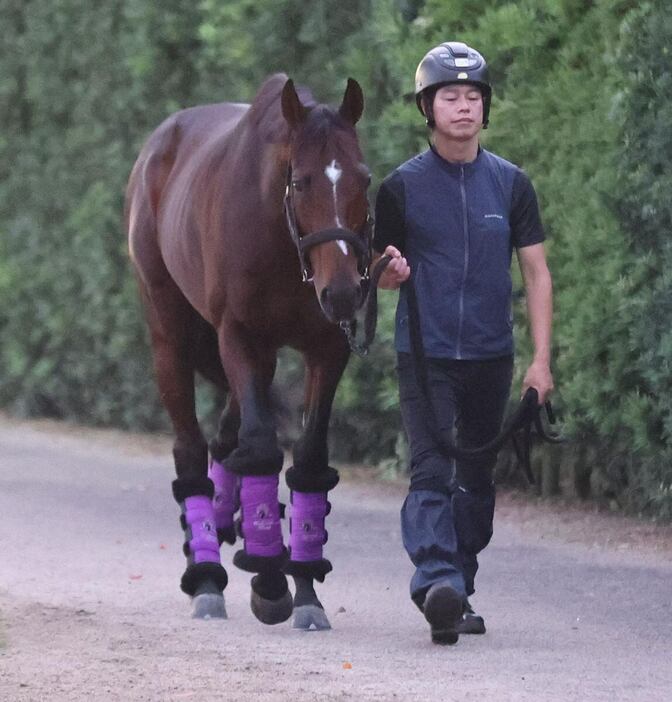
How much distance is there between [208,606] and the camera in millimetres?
7285

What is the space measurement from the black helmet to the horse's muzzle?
0.81 meters

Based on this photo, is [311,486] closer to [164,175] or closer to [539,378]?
[539,378]

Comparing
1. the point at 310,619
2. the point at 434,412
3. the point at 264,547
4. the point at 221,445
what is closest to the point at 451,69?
the point at 434,412

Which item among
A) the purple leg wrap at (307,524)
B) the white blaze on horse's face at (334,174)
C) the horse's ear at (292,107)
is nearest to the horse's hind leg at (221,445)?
the purple leg wrap at (307,524)

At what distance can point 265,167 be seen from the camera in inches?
270

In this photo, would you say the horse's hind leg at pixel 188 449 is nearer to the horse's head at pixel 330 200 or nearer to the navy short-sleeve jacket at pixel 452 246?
the navy short-sleeve jacket at pixel 452 246

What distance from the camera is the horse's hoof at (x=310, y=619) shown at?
7035 mm

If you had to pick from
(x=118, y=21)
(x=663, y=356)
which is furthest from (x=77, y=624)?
(x=118, y=21)

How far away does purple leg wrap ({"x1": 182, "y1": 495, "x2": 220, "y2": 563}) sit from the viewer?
24.9ft

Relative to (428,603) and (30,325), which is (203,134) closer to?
(428,603)

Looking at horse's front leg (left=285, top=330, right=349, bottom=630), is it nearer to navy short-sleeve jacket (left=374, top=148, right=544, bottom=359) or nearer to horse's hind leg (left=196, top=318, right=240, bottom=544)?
navy short-sleeve jacket (left=374, top=148, right=544, bottom=359)

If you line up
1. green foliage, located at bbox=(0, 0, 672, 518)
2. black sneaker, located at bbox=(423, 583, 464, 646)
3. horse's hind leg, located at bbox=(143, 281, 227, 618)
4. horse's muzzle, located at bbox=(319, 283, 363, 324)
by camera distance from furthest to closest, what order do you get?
1. green foliage, located at bbox=(0, 0, 672, 518)
2. horse's hind leg, located at bbox=(143, 281, 227, 618)
3. black sneaker, located at bbox=(423, 583, 464, 646)
4. horse's muzzle, located at bbox=(319, 283, 363, 324)

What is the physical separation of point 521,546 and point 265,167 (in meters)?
2.79

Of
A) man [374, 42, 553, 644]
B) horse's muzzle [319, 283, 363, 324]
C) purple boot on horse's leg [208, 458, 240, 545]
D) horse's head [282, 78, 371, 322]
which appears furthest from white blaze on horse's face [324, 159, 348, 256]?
purple boot on horse's leg [208, 458, 240, 545]
